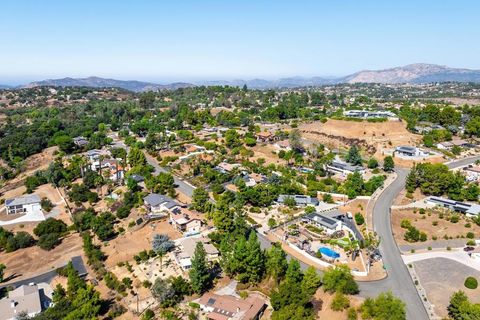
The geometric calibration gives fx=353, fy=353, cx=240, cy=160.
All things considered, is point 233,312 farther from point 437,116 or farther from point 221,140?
point 437,116

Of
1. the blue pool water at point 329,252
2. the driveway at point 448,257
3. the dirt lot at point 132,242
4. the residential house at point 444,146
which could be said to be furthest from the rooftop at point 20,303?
the residential house at point 444,146

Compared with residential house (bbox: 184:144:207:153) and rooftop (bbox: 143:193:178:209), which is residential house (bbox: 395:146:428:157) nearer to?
residential house (bbox: 184:144:207:153)

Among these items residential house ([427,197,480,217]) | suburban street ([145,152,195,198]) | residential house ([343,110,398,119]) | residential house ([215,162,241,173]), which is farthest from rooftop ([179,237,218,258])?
residential house ([343,110,398,119])

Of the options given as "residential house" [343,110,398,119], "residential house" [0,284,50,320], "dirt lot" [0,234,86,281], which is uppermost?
"residential house" [343,110,398,119]

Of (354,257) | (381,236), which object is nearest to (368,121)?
(381,236)

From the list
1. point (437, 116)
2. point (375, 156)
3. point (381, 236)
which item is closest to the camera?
point (381, 236)

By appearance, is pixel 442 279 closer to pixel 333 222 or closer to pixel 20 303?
pixel 333 222

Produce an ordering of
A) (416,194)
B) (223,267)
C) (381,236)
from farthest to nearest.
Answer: (416,194), (381,236), (223,267)

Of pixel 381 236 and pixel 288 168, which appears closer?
pixel 381 236
